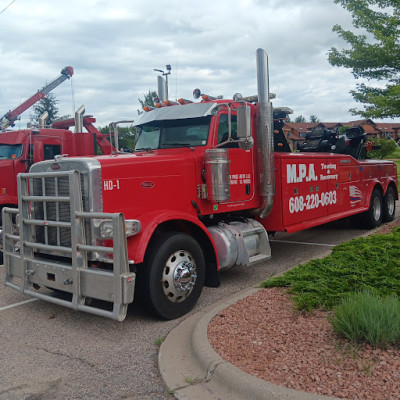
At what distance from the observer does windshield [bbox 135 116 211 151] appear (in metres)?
5.99

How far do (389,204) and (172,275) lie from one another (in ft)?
27.1

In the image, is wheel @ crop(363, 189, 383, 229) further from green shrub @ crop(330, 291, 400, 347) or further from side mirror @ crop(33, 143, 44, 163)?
side mirror @ crop(33, 143, 44, 163)

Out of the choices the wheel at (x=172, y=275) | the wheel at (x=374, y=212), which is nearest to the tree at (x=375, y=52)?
the wheel at (x=374, y=212)

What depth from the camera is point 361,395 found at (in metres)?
2.83

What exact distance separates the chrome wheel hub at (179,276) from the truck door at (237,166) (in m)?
1.43

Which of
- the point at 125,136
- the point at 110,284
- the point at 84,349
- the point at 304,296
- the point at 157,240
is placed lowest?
Answer: the point at 84,349

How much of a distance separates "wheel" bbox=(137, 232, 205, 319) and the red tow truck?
1 cm

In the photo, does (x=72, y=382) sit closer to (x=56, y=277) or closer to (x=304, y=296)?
(x=56, y=277)

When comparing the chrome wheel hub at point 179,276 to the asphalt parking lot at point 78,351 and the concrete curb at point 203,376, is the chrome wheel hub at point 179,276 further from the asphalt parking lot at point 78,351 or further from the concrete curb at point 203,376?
the concrete curb at point 203,376

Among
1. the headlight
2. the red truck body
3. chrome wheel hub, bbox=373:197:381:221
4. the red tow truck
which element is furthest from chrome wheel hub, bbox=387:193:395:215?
the headlight

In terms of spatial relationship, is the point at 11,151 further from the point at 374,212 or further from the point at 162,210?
the point at 374,212

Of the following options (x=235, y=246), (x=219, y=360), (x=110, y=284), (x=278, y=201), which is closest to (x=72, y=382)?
(x=110, y=284)

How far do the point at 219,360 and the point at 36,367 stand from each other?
164 cm

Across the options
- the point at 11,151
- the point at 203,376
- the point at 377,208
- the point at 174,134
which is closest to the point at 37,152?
the point at 11,151
